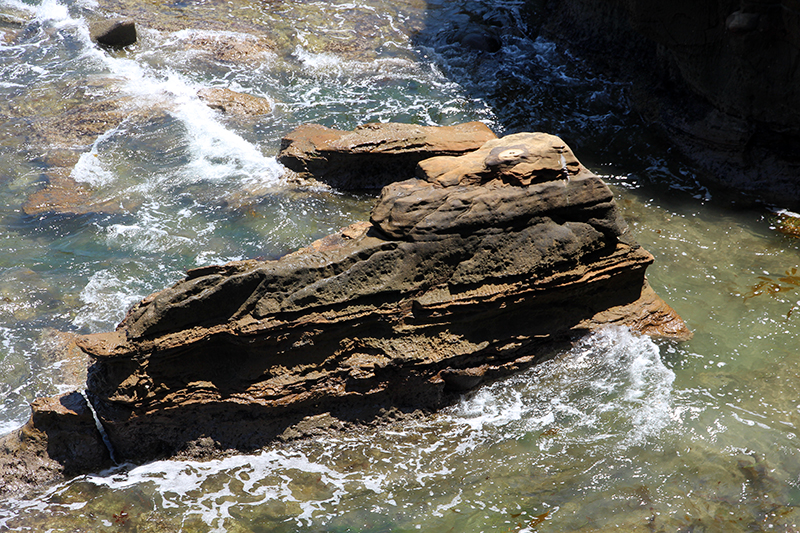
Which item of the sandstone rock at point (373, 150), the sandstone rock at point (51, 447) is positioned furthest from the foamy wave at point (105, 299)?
the sandstone rock at point (373, 150)

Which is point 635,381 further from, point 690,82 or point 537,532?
point 690,82

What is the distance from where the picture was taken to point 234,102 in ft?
31.6

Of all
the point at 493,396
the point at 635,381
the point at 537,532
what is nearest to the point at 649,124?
the point at 635,381

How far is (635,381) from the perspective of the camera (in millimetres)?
5059

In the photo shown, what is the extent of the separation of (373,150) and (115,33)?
6.92m

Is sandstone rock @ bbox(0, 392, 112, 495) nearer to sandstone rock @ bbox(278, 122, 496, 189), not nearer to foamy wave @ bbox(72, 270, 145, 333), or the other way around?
foamy wave @ bbox(72, 270, 145, 333)

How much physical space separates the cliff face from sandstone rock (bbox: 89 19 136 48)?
8.92 m

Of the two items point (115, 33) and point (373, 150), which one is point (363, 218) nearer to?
point (373, 150)

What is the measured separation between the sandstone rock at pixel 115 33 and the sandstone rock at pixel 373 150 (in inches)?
223

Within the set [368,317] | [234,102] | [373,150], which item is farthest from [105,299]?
[234,102]

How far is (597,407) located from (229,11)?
11584 mm

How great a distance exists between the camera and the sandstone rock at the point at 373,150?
24.6 feet

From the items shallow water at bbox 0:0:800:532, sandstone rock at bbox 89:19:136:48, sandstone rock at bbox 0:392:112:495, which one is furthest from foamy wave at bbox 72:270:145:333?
sandstone rock at bbox 89:19:136:48

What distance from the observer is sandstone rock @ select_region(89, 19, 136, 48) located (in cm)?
1123
